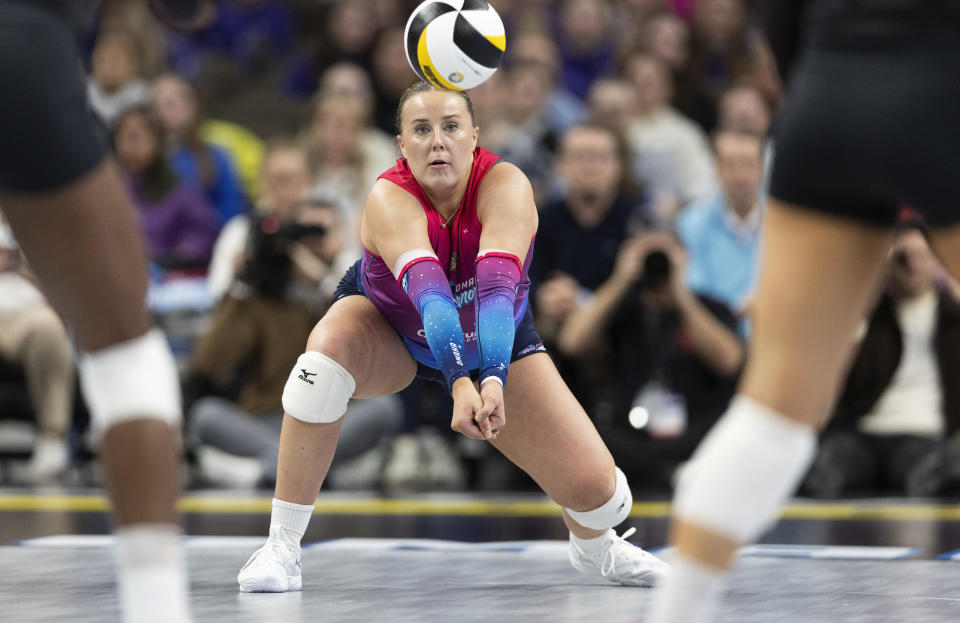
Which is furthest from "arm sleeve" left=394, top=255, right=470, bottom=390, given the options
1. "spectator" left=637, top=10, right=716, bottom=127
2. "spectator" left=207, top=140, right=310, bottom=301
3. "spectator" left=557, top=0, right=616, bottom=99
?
"spectator" left=557, top=0, right=616, bottom=99

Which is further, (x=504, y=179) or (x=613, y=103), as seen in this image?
(x=613, y=103)

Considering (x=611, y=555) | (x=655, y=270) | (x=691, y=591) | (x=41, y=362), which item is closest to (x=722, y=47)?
(x=655, y=270)

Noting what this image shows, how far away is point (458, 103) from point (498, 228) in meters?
0.42

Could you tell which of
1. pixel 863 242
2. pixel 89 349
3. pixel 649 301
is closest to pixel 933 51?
pixel 863 242

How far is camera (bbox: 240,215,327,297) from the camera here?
23.2ft

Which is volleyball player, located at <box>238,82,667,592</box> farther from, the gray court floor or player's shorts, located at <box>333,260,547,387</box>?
the gray court floor

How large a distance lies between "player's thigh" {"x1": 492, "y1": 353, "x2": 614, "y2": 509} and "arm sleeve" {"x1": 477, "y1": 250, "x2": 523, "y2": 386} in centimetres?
26

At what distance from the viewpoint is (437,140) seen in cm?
389

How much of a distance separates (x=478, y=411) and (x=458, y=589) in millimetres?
748

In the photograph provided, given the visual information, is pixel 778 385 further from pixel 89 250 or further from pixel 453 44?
pixel 453 44

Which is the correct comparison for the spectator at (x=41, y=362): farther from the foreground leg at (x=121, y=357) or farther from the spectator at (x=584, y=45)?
the foreground leg at (x=121, y=357)

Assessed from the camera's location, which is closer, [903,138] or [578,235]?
[903,138]

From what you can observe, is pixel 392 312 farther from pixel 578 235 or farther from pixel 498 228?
pixel 578 235

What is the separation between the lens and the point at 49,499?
21.6 feet
